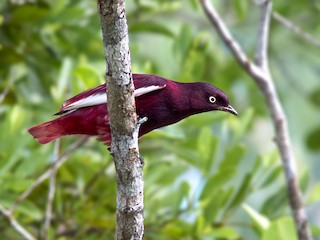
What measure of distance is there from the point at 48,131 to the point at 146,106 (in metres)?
0.55

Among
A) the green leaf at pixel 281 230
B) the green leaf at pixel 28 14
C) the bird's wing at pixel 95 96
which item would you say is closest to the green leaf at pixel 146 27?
the green leaf at pixel 28 14

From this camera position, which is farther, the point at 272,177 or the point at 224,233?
the point at 272,177

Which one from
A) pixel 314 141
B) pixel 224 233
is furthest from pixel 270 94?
pixel 314 141

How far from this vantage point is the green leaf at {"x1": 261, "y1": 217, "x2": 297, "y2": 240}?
4539mm

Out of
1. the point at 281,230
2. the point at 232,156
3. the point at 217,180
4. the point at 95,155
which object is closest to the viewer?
the point at 281,230

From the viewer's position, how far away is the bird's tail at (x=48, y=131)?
13.1 ft

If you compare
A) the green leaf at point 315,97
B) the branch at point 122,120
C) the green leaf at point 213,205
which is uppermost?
the green leaf at point 315,97

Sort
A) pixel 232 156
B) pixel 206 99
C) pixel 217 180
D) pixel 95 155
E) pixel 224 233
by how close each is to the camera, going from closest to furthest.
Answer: pixel 206 99 < pixel 224 233 < pixel 217 180 < pixel 232 156 < pixel 95 155

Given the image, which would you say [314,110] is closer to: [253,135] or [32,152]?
[253,135]

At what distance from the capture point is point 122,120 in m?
3.12

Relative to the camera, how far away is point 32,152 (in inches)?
202

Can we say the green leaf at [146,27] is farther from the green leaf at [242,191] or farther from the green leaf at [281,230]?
the green leaf at [281,230]

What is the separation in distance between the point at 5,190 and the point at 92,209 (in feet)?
1.76

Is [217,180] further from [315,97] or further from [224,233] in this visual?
[315,97]
